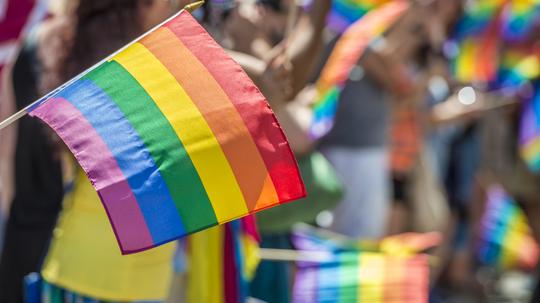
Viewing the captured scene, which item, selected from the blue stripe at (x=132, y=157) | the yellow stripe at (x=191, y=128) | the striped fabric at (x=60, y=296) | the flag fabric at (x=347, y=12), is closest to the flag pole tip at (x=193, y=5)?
the yellow stripe at (x=191, y=128)

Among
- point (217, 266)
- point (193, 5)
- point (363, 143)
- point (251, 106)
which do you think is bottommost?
point (217, 266)

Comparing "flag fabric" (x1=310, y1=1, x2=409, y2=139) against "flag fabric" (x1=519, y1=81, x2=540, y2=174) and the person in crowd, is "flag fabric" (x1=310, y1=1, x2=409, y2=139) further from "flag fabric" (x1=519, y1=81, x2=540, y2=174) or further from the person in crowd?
"flag fabric" (x1=519, y1=81, x2=540, y2=174)

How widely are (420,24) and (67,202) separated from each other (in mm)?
2859

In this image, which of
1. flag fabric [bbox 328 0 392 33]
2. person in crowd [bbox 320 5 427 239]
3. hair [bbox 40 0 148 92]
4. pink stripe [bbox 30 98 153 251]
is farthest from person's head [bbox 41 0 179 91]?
person in crowd [bbox 320 5 427 239]

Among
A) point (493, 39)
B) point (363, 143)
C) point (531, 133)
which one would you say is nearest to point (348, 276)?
point (363, 143)

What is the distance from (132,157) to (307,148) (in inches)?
76.3

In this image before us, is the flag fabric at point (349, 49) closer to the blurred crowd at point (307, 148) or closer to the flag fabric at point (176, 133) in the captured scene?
the blurred crowd at point (307, 148)

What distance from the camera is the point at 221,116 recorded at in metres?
3.00

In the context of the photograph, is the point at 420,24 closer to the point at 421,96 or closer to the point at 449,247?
the point at 421,96

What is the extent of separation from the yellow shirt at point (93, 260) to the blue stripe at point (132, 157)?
73 cm

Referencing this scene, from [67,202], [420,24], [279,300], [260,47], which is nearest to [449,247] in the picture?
[420,24]

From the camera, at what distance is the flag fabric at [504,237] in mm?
7789

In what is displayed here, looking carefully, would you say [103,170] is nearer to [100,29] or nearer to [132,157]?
[132,157]

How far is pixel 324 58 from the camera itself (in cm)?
→ 599
